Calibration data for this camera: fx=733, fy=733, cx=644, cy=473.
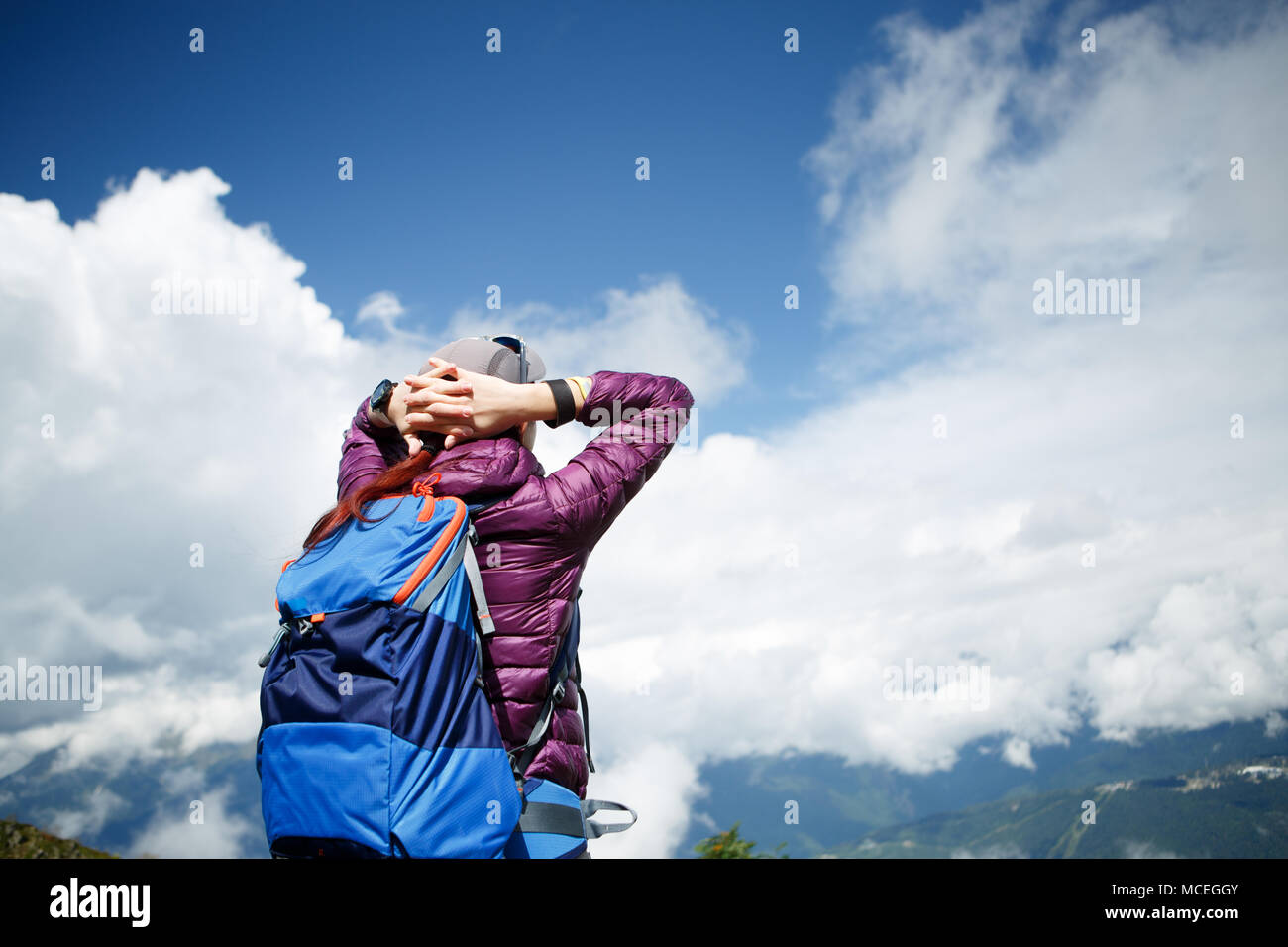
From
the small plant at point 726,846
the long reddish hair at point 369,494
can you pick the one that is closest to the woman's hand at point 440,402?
the long reddish hair at point 369,494

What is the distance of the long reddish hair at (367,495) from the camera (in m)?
2.59

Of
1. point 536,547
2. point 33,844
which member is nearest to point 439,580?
point 536,547

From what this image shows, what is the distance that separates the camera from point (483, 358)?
3.09 metres

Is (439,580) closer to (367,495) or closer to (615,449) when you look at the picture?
(367,495)

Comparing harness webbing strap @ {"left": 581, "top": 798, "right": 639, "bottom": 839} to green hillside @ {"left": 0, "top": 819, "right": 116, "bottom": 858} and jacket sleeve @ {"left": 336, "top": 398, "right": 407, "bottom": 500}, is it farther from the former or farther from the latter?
green hillside @ {"left": 0, "top": 819, "right": 116, "bottom": 858}

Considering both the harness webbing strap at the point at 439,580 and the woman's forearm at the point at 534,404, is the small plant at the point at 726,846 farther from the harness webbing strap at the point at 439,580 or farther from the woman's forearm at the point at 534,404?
the harness webbing strap at the point at 439,580

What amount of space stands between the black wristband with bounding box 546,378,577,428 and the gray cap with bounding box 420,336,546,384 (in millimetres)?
326

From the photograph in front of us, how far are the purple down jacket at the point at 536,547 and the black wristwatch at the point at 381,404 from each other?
0.74 meters

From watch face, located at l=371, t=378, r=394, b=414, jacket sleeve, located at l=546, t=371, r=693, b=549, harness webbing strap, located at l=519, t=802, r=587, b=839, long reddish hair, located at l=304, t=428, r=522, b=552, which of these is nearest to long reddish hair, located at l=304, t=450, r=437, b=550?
long reddish hair, located at l=304, t=428, r=522, b=552

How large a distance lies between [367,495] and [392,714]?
0.85 metres
